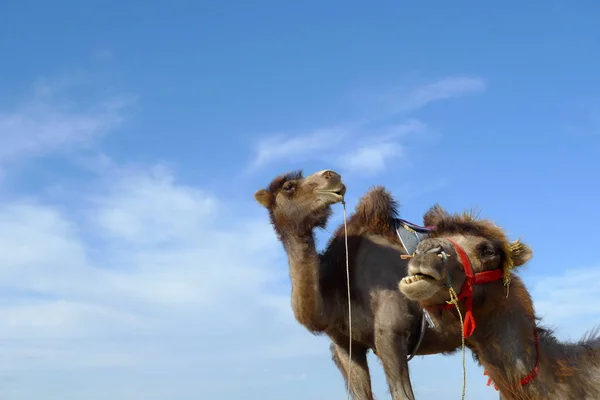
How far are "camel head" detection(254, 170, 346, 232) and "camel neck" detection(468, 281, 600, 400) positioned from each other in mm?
2595

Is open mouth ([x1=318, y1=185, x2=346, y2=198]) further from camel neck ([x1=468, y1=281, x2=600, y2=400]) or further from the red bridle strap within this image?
camel neck ([x1=468, y1=281, x2=600, y2=400])

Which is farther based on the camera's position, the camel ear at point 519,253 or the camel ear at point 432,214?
the camel ear at point 432,214

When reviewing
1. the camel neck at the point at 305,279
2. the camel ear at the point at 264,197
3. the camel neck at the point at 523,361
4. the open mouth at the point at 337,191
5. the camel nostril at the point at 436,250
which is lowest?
the camel neck at the point at 523,361

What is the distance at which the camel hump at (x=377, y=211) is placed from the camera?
328 inches

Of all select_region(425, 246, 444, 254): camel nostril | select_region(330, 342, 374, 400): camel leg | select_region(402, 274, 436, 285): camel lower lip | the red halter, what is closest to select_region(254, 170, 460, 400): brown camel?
select_region(330, 342, 374, 400): camel leg

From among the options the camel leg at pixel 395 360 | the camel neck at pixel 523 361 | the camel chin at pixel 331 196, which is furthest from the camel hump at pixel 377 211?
the camel neck at pixel 523 361

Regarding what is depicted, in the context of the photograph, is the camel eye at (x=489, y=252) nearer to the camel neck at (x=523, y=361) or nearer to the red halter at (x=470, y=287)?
the red halter at (x=470, y=287)

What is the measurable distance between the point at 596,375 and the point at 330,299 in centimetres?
312

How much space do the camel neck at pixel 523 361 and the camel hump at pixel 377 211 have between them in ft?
9.03

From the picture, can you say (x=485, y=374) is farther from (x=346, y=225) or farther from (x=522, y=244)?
(x=346, y=225)

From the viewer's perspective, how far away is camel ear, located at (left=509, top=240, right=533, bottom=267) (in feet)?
18.7

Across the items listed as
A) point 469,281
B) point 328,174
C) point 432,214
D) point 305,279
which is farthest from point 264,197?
point 469,281

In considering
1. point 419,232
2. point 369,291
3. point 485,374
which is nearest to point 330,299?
point 369,291

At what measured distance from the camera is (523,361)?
5453mm
